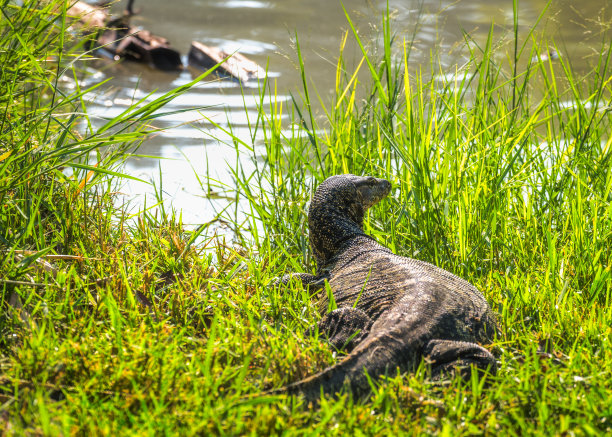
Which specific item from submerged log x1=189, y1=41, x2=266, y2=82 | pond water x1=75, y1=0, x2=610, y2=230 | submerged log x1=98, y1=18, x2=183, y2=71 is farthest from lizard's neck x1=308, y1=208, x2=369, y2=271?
submerged log x1=98, y1=18, x2=183, y2=71

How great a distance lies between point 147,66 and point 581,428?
29.8ft

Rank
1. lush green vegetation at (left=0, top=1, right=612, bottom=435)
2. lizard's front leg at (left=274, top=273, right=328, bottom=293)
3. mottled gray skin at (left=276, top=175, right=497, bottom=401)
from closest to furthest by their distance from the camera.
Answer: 1. lush green vegetation at (left=0, top=1, right=612, bottom=435)
2. mottled gray skin at (left=276, top=175, right=497, bottom=401)
3. lizard's front leg at (left=274, top=273, right=328, bottom=293)

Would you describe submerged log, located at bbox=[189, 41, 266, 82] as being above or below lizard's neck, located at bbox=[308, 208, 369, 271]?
above

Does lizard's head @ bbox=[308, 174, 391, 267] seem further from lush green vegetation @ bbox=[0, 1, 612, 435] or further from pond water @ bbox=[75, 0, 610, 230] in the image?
pond water @ bbox=[75, 0, 610, 230]

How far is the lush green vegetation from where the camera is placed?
2.51m

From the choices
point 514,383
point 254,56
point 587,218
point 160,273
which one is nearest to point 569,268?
point 587,218

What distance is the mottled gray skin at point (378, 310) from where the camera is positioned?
279 cm

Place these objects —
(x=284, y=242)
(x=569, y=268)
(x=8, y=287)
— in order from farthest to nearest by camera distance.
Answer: (x=284, y=242)
(x=569, y=268)
(x=8, y=287)

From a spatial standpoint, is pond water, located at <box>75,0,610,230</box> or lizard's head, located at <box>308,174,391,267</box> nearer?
lizard's head, located at <box>308,174,391,267</box>

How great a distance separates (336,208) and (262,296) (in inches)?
36.4

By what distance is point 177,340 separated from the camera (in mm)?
2900

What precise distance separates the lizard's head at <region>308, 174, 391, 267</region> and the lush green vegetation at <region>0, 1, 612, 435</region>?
0.25 metres

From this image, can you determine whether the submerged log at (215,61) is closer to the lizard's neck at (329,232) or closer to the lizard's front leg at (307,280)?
the lizard's neck at (329,232)

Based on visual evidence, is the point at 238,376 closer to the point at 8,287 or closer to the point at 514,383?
the point at 514,383
